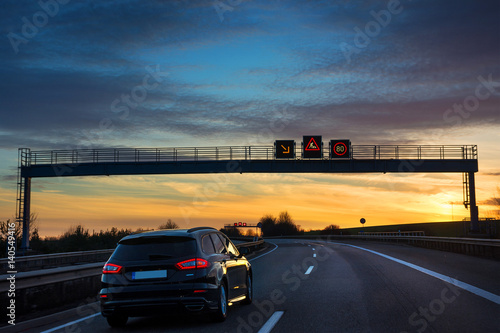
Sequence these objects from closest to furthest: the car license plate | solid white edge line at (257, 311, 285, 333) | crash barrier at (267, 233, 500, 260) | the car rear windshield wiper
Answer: solid white edge line at (257, 311, 285, 333)
the car license plate
the car rear windshield wiper
crash barrier at (267, 233, 500, 260)

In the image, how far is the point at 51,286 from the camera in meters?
10.1

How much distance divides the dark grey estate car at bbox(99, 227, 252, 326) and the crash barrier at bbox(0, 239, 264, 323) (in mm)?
1811

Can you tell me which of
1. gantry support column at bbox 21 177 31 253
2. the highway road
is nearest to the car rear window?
the highway road

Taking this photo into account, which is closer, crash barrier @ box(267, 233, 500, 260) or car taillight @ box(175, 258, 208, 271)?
car taillight @ box(175, 258, 208, 271)

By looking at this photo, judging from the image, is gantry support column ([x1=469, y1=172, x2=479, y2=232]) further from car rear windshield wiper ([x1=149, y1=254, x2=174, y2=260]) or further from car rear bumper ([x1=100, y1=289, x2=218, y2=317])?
car rear windshield wiper ([x1=149, y1=254, x2=174, y2=260])

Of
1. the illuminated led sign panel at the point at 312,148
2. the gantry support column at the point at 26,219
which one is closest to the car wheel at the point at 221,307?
the illuminated led sign panel at the point at 312,148

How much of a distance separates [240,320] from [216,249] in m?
1.32

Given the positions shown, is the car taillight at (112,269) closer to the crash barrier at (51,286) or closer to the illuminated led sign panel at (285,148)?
the crash barrier at (51,286)

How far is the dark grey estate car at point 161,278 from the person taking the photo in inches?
307

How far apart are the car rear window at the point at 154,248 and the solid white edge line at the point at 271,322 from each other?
1.58 metres

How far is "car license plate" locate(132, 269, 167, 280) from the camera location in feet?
25.8

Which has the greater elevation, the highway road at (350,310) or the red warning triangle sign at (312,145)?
the red warning triangle sign at (312,145)

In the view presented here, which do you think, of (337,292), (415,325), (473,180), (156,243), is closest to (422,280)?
(337,292)

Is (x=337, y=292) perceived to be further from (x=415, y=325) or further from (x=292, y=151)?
(x=292, y=151)
